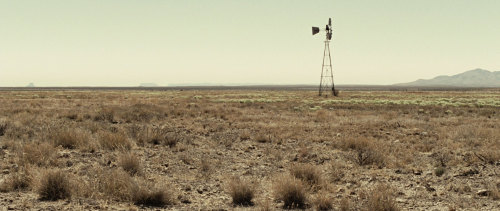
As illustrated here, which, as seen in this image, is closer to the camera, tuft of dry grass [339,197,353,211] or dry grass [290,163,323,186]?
tuft of dry grass [339,197,353,211]

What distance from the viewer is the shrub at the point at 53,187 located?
6.91 meters

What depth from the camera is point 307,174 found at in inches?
334

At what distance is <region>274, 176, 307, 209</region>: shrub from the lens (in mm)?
6812

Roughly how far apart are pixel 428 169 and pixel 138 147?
30.3ft

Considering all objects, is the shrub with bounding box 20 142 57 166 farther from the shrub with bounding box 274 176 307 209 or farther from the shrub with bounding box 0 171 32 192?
the shrub with bounding box 274 176 307 209

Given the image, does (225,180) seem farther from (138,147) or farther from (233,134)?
(233,134)

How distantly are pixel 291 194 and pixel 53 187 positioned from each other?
4.68 meters

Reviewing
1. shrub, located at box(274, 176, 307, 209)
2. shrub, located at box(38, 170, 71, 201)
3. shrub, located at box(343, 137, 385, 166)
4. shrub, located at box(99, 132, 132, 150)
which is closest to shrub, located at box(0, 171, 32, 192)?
shrub, located at box(38, 170, 71, 201)

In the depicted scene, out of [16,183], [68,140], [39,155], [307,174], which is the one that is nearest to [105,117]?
[68,140]

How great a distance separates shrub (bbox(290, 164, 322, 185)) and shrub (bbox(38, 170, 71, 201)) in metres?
4.95

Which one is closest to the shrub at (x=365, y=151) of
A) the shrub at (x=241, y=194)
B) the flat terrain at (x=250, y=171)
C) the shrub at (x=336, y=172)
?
the flat terrain at (x=250, y=171)

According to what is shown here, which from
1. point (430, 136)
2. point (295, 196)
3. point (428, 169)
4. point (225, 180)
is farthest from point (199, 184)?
point (430, 136)

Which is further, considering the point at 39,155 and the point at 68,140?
the point at 68,140

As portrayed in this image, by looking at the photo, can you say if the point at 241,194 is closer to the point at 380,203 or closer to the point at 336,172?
the point at 380,203
